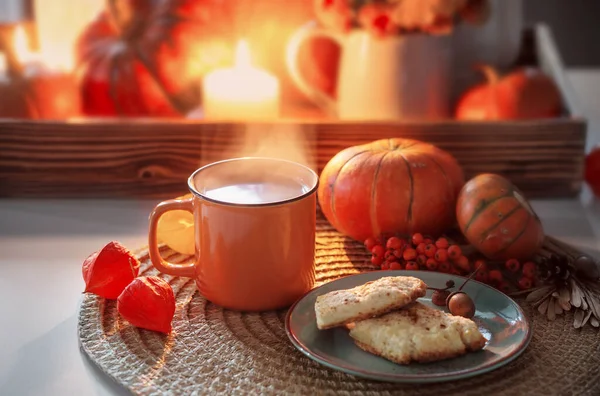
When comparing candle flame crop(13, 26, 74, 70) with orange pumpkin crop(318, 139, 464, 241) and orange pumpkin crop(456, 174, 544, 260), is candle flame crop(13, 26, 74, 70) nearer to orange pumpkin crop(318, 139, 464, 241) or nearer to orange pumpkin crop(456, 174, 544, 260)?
orange pumpkin crop(318, 139, 464, 241)

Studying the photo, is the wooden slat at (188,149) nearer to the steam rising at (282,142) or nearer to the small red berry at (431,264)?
the steam rising at (282,142)

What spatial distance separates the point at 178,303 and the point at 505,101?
0.65 metres

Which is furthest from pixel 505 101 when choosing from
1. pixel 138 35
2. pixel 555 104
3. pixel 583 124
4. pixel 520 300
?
pixel 138 35

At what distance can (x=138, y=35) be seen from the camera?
122 cm

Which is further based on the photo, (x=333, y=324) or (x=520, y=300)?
(x=520, y=300)

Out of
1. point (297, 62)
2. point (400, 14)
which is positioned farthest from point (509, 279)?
point (297, 62)

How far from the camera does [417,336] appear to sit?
1.86 feet

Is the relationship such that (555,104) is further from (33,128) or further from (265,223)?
(33,128)

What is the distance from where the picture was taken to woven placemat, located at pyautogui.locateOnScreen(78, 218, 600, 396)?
0.55 metres

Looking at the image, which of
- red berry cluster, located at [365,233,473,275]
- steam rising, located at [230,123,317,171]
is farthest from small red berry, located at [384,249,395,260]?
steam rising, located at [230,123,317,171]

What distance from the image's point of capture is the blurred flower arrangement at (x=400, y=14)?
3.41ft

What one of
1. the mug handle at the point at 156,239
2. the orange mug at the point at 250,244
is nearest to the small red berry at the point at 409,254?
the orange mug at the point at 250,244

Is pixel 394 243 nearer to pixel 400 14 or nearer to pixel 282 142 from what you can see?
pixel 282 142

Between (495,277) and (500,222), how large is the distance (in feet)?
0.23
